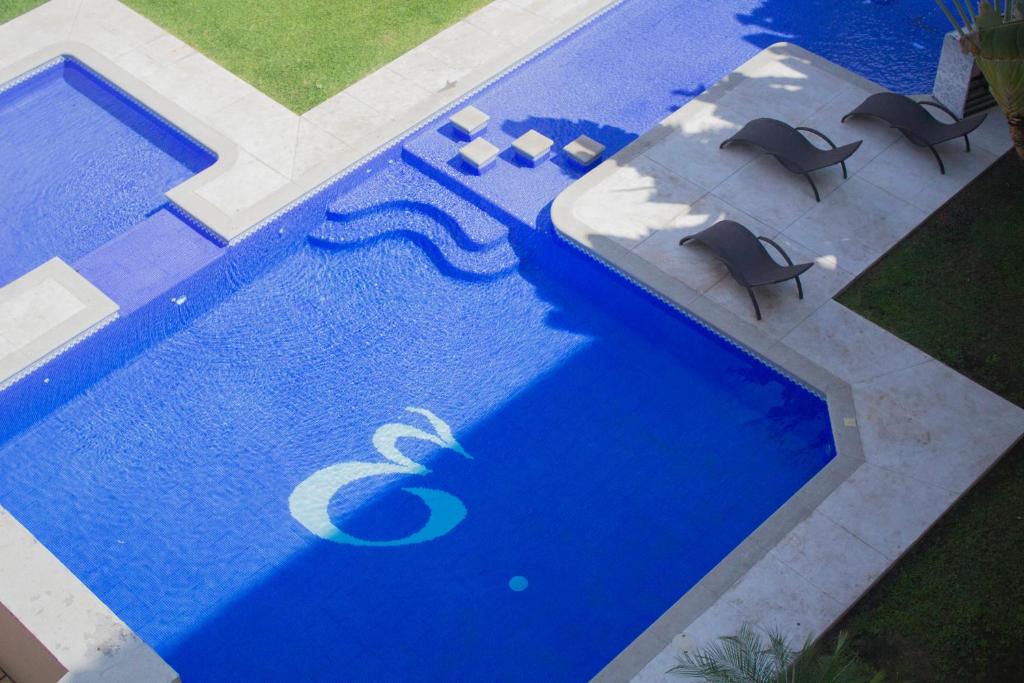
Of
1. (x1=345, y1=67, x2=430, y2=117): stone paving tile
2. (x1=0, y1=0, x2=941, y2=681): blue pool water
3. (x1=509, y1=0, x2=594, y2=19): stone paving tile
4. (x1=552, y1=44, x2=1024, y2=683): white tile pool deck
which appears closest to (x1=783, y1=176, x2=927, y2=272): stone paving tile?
(x1=552, y1=44, x2=1024, y2=683): white tile pool deck

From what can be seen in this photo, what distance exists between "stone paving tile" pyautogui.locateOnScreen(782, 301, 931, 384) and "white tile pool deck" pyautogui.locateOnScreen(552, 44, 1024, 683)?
0.6 inches

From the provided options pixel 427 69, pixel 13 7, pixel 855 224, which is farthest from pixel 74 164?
pixel 855 224

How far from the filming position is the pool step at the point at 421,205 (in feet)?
47.8

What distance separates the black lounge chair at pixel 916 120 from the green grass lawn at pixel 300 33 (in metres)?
5.80

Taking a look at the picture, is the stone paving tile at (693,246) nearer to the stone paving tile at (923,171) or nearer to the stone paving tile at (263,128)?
the stone paving tile at (923,171)

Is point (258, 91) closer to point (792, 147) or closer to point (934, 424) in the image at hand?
point (792, 147)

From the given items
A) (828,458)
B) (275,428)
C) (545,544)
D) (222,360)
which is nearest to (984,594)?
(828,458)

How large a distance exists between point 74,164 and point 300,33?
143 inches

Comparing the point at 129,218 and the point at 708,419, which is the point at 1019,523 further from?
the point at 129,218

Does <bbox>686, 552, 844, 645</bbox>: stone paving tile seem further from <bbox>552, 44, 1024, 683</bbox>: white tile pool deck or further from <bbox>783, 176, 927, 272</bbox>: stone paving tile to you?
<bbox>783, 176, 927, 272</bbox>: stone paving tile

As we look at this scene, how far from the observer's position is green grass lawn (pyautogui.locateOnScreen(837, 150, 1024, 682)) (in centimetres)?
1059

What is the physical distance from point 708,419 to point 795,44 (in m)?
6.52

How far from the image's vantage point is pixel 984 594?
1093 cm

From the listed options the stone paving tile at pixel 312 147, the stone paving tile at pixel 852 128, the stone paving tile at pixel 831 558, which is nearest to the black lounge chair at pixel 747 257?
the stone paving tile at pixel 852 128
